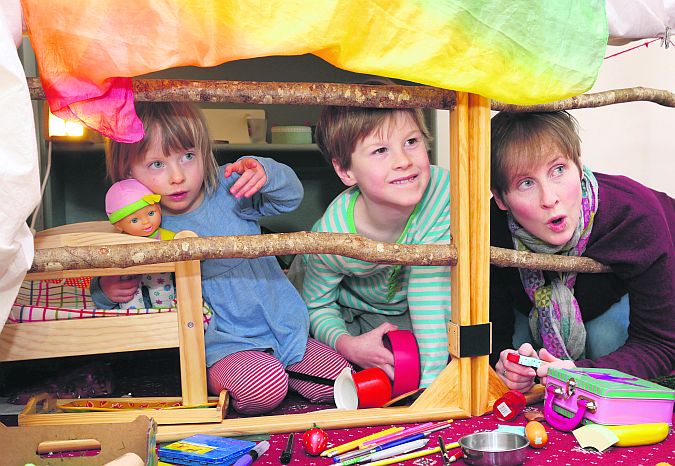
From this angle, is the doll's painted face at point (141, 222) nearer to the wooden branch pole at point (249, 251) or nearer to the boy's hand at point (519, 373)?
the wooden branch pole at point (249, 251)

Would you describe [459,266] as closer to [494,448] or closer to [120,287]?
[494,448]

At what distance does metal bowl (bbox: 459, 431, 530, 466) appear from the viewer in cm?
83

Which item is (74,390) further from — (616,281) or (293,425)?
(616,281)

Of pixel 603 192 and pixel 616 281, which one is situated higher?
pixel 603 192

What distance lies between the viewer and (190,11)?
81cm

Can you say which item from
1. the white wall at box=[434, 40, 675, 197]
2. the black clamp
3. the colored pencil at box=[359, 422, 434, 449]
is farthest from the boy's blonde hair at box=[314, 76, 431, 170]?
the white wall at box=[434, 40, 675, 197]

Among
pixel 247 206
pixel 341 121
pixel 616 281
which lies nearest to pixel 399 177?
pixel 341 121

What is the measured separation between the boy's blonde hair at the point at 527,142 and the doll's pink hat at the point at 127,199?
22.6 inches

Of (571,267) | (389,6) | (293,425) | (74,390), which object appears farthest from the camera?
(74,390)

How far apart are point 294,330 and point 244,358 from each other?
145 mm

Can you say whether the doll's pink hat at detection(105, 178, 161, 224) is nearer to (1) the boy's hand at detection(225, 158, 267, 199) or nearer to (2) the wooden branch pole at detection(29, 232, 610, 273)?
(1) the boy's hand at detection(225, 158, 267, 199)

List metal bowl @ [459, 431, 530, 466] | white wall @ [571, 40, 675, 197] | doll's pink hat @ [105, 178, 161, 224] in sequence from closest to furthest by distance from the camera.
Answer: metal bowl @ [459, 431, 530, 466] → doll's pink hat @ [105, 178, 161, 224] → white wall @ [571, 40, 675, 197]

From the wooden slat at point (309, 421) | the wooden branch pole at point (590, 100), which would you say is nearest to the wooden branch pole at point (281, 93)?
the wooden branch pole at point (590, 100)

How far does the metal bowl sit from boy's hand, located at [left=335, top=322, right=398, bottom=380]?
1.08ft
